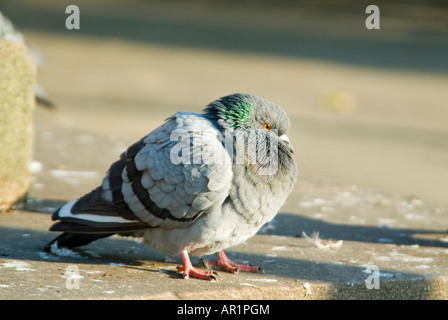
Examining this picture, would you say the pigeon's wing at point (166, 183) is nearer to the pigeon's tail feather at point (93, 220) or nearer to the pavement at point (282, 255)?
the pigeon's tail feather at point (93, 220)

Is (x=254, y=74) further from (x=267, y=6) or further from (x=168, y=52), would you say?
(x=267, y=6)

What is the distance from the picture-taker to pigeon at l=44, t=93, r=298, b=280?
4098mm

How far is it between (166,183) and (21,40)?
8.37ft

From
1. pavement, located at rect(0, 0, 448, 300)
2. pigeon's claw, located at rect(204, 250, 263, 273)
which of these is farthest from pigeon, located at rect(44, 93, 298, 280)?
pavement, located at rect(0, 0, 448, 300)

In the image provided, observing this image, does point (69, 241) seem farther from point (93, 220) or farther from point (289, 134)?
point (289, 134)

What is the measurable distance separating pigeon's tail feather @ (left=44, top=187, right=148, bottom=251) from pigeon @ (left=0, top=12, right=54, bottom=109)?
5.12ft

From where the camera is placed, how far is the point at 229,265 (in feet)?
14.7

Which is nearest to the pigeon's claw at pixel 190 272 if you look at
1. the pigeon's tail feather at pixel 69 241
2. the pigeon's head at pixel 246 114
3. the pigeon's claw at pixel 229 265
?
the pigeon's claw at pixel 229 265

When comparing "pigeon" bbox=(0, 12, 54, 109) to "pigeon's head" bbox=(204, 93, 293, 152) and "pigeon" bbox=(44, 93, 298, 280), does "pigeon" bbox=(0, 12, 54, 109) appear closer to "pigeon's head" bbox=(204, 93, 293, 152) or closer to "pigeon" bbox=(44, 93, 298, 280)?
"pigeon" bbox=(44, 93, 298, 280)

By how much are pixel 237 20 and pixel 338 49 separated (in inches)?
164

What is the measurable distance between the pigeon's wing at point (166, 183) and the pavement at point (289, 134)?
324mm

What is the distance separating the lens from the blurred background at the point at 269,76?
8.70m

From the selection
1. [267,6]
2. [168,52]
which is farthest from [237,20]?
[168,52]

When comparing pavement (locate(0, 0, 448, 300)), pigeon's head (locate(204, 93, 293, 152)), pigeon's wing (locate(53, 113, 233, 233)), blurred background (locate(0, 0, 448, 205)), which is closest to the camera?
pigeon's wing (locate(53, 113, 233, 233))
